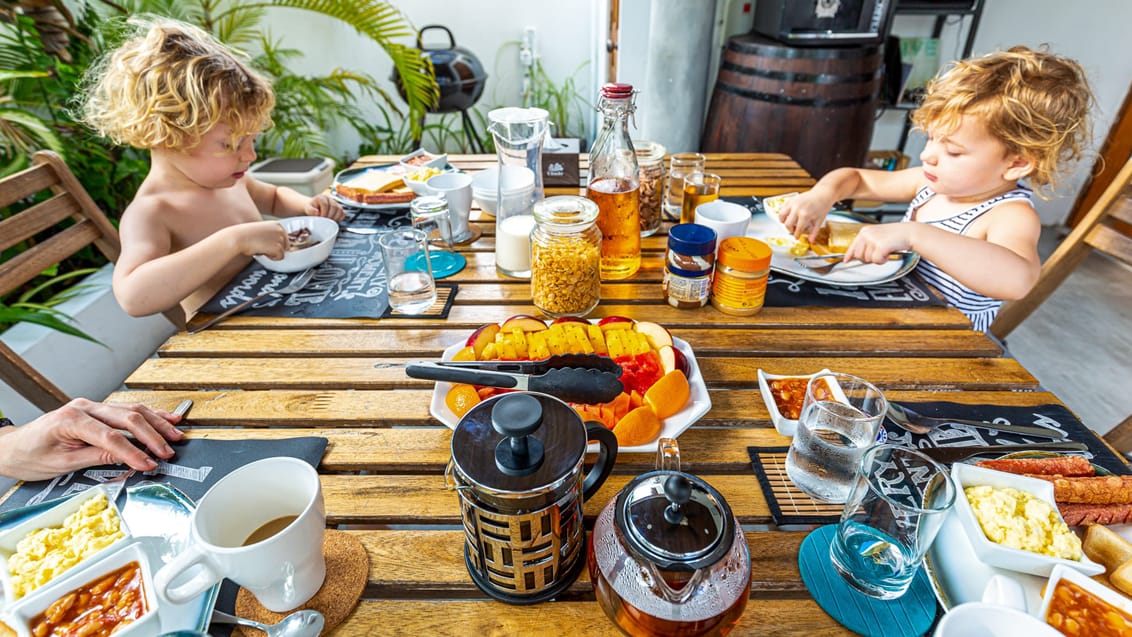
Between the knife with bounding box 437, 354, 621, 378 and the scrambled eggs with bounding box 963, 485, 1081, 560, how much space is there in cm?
43

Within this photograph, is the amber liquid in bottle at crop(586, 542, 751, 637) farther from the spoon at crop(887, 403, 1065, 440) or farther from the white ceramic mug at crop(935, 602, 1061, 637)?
the spoon at crop(887, 403, 1065, 440)

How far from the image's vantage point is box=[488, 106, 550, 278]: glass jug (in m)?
1.20

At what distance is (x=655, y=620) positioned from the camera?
1.64 feet

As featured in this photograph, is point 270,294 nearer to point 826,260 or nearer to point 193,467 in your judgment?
point 193,467

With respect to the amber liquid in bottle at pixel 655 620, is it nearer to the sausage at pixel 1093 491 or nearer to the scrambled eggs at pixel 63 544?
the sausage at pixel 1093 491

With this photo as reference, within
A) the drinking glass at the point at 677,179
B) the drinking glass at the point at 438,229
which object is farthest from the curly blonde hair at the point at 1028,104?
the drinking glass at the point at 438,229

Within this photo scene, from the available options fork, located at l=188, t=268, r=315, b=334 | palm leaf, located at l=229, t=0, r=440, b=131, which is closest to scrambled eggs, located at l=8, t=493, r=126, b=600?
fork, located at l=188, t=268, r=315, b=334

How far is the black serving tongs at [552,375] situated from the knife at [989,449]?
1.42 feet

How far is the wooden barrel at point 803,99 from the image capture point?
7.73ft

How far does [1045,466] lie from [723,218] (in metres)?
0.74

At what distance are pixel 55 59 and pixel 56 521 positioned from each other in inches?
99.1

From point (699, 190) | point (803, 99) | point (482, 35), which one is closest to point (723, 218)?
point (699, 190)

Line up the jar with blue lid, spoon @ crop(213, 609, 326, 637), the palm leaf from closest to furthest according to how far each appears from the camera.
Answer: spoon @ crop(213, 609, 326, 637) → the jar with blue lid → the palm leaf

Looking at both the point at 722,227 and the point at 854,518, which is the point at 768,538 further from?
the point at 722,227
